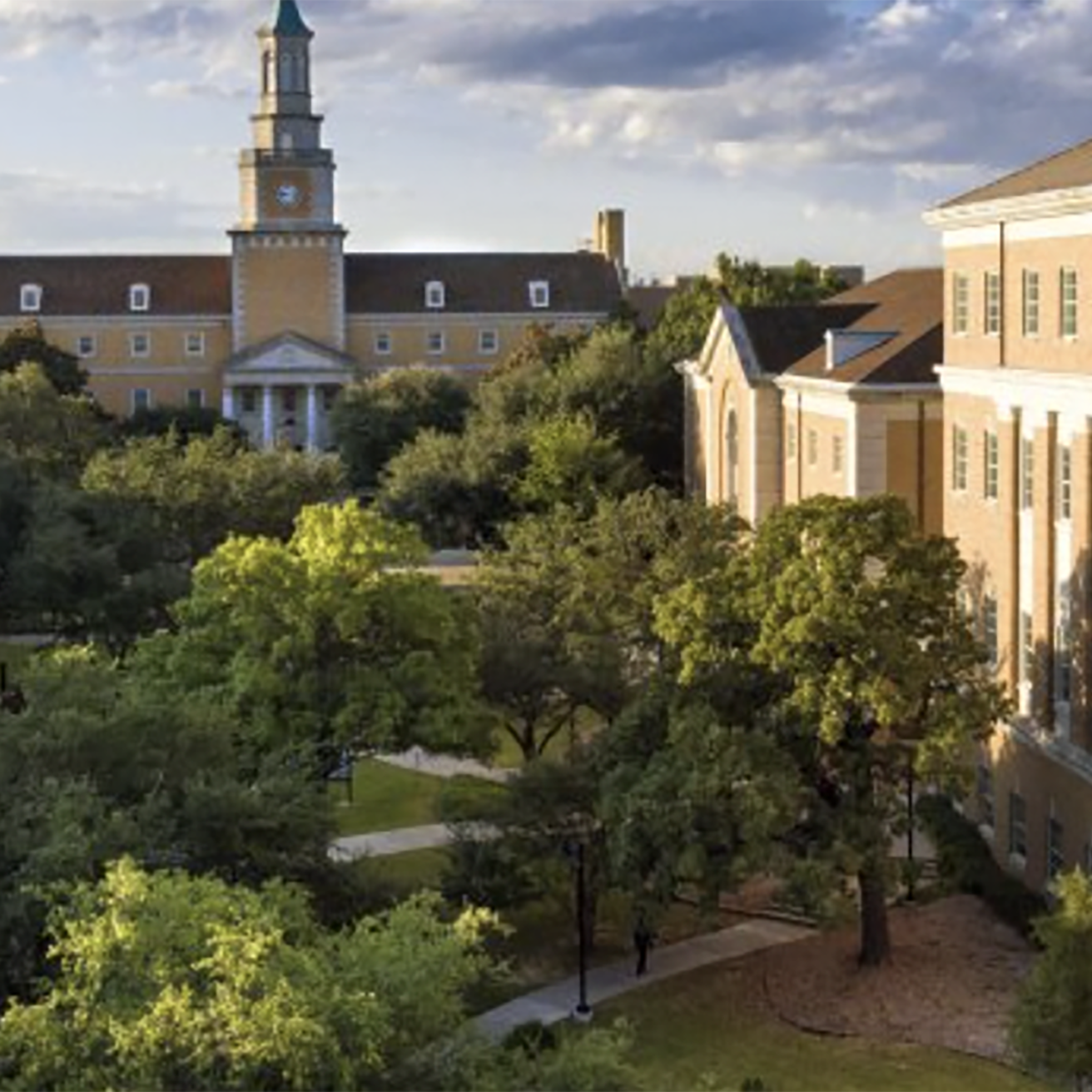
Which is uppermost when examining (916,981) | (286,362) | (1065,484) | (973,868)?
(286,362)

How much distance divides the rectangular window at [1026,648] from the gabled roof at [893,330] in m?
11.4

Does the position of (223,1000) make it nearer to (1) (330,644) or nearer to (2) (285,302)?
(1) (330,644)

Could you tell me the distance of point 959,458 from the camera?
40.2 m

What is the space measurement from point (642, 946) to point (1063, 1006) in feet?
32.4

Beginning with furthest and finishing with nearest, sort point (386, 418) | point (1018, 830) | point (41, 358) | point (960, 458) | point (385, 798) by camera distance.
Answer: point (41, 358) < point (386, 418) < point (385, 798) < point (960, 458) < point (1018, 830)

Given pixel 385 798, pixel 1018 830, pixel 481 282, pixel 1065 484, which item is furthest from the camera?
pixel 481 282

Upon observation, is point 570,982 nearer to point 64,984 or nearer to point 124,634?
point 64,984

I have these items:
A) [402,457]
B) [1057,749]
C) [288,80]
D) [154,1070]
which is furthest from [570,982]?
[288,80]

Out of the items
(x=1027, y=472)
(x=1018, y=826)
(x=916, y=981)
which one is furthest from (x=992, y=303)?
(x=916, y=981)

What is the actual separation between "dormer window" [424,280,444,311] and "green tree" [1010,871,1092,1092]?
285 ft

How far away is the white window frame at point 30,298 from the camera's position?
347 ft

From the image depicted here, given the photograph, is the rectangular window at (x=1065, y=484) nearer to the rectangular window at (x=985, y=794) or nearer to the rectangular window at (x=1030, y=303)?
the rectangular window at (x=1030, y=303)

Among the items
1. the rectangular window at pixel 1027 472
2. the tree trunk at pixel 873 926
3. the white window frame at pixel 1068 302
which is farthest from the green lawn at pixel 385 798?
the white window frame at pixel 1068 302

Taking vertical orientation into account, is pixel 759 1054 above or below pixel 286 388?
below
